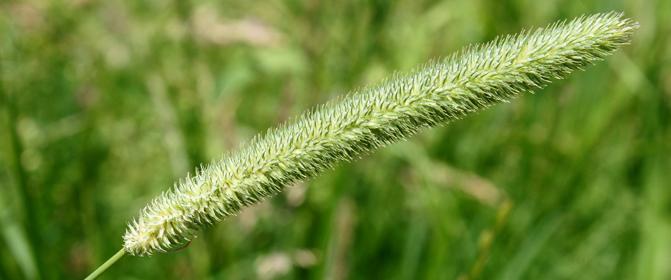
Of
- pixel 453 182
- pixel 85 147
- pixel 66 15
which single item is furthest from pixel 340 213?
pixel 66 15

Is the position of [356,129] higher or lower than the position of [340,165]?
lower

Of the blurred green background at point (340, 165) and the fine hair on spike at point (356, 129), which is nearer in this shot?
the fine hair on spike at point (356, 129)

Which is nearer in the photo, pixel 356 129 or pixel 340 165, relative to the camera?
pixel 356 129

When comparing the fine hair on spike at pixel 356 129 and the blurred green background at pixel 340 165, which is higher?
the blurred green background at pixel 340 165

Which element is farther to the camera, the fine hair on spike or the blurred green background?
the blurred green background
